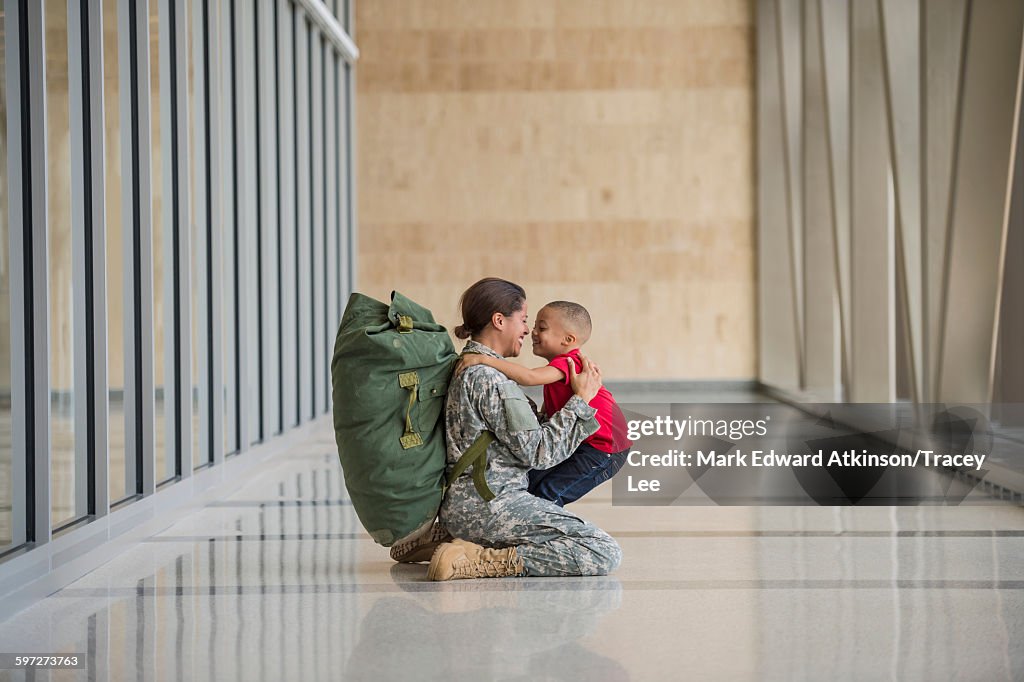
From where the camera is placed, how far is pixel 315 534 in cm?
538

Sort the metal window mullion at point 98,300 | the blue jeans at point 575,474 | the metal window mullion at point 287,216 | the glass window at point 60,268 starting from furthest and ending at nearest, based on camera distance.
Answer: the metal window mullion at point 287,216
the metal window mullion at point 98,300
the glass window at point 60,268
the blue jeans at point 575,474

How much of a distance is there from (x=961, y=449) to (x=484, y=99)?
8857 millimetres

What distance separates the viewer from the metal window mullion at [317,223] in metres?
10.6

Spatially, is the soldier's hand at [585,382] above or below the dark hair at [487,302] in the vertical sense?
below

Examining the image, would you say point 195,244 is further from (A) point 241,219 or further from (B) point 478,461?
(B) point 478,461

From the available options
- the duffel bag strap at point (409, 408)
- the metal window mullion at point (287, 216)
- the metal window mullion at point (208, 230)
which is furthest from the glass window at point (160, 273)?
the metal window mullion at point (287, 216)

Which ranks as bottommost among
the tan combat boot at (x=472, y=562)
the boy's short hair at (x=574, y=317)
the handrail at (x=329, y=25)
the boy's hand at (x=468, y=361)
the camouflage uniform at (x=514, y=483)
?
the tan combat boot at (x=472, y=562)

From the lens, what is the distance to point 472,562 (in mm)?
4250

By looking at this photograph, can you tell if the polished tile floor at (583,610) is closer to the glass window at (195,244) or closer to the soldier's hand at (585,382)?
the soldier's hand at (585,382)

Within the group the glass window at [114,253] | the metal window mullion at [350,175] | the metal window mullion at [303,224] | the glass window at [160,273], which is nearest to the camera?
the glass window at [114,253]

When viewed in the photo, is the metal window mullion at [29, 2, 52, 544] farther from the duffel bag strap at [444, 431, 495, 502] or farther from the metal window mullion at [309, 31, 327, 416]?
the metal window mullion at [309, 31, 327, 416]

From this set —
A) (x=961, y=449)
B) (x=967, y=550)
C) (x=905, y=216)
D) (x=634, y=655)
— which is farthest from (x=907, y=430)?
(x=634, y=655)

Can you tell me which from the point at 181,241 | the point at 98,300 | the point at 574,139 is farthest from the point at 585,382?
the point at 574,139

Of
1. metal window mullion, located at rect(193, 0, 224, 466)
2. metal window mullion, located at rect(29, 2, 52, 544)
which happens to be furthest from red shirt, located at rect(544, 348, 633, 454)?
metal window mullion, located at rect(193, 0, 224, 466)
